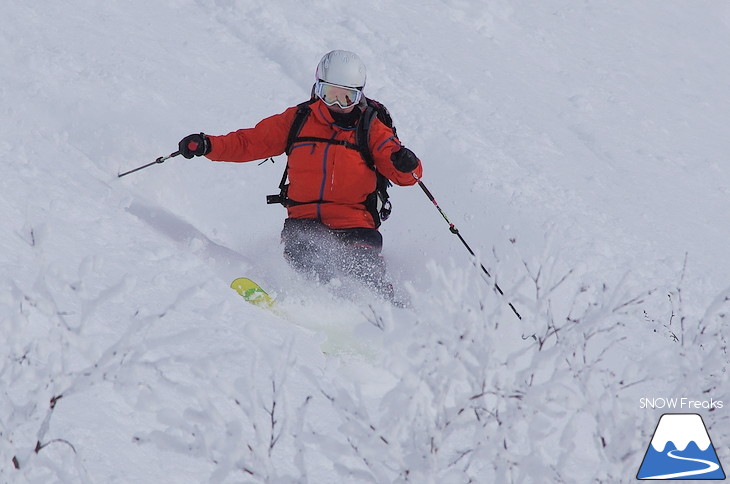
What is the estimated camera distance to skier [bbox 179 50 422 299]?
19.2 ft

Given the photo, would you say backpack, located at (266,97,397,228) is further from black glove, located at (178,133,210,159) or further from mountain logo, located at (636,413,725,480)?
mountain logo, located at (636,413,725,480)

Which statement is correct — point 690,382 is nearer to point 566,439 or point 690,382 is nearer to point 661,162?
point 566,439

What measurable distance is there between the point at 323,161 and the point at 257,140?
21.9 inches

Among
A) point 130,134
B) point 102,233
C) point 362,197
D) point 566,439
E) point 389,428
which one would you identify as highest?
point 566,439

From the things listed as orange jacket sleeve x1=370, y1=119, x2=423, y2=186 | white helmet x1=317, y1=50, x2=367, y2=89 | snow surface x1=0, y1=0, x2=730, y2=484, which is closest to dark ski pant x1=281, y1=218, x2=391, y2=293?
snow surface x1=0, y1=0, x2=730, y2=484

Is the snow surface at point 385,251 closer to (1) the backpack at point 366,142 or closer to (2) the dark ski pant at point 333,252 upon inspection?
(2) the dark ski pant at point 333,252

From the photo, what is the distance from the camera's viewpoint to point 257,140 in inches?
244

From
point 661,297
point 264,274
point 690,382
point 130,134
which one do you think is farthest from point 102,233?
point 661,297

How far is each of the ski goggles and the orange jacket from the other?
140 millimetres

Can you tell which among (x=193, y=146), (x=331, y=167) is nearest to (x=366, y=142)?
(x=331, y=167)

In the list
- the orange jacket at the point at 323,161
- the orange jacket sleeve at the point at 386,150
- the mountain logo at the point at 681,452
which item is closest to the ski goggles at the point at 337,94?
the orange jacket at the point at 323,161

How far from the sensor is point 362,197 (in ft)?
20.4

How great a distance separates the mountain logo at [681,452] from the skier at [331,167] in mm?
3183

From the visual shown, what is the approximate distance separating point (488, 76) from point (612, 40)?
3398 millimetres
